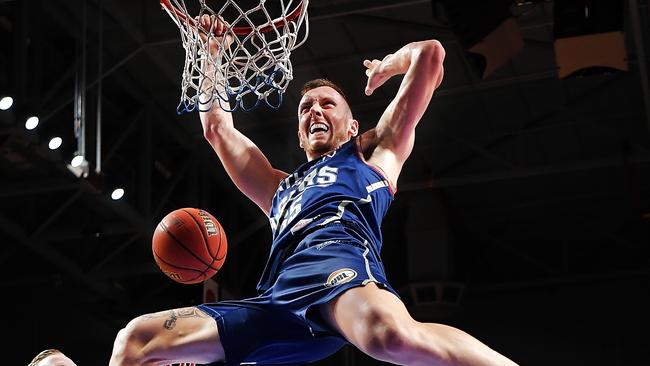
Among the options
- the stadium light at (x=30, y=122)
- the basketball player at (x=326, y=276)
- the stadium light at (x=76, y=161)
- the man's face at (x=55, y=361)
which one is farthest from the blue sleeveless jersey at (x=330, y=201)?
the stadium light at (x=30, y=122)

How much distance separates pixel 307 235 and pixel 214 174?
340 inches

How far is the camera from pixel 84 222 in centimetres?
1144

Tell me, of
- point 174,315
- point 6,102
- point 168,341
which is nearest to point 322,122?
point 174,315

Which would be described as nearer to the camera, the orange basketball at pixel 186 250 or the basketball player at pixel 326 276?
the basketball player at pixel 326 276

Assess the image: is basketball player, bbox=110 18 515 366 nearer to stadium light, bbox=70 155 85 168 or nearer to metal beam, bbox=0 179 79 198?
stadium light, bbox=70 155 85 168

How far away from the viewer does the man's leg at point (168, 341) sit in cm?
347

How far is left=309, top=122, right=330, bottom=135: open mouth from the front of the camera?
165 inches

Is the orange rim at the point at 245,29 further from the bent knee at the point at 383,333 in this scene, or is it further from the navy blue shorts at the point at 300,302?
the bent knee at the point at 383,333

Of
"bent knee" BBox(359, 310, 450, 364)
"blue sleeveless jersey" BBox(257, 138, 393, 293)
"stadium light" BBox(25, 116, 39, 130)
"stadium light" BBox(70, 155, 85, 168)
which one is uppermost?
"stadium light" BBox(25, 116, 39, 130)

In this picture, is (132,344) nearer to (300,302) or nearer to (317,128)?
(300,302)

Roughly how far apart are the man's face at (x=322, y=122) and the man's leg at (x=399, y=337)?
966 millimetres

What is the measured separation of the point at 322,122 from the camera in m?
4.20

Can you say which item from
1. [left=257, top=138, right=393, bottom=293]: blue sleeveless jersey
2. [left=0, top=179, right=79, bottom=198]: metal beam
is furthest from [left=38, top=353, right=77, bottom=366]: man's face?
[left=0, top=179, right=79, bottom=198]: metal beam

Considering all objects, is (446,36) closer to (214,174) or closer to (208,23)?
(214,174)
